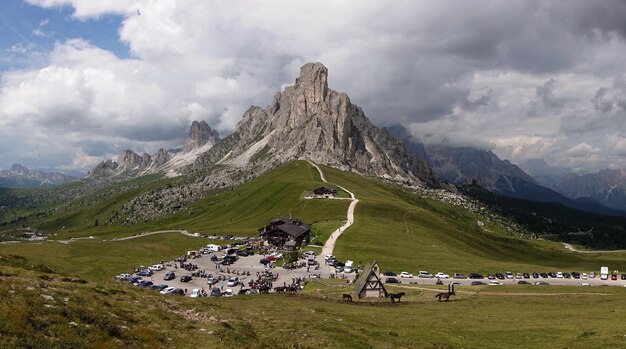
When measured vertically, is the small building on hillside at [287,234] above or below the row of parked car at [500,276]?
above

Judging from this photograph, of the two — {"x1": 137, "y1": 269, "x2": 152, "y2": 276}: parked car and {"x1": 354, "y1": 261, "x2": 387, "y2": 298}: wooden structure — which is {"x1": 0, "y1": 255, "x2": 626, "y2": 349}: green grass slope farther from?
{"x1": 137, "y1": 269, "x2": 152, "y2": 276}: parked car

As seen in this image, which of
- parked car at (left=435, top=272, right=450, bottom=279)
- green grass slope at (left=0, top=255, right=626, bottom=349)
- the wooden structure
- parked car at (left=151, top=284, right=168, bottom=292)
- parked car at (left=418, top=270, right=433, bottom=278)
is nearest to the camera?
green grass slope at (left=0, top=255, right=626, bottom=349)

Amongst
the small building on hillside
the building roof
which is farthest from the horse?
the building roof

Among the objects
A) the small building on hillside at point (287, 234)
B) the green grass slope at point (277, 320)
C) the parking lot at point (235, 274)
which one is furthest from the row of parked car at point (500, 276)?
the small building on hillside at point (287, 234)

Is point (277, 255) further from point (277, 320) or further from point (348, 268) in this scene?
point (277, 320)

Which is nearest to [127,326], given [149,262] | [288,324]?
[288,324]

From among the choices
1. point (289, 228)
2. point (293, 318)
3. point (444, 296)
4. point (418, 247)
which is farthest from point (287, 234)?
point (293, 318)

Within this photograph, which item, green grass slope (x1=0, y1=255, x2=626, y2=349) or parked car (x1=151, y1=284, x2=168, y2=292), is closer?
green grass slope (x1=0, y1=255, x2=626, y2=349)

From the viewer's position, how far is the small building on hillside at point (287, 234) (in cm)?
14800

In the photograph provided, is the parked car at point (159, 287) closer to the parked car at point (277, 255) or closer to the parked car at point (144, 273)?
the parked car at point (144, 273)

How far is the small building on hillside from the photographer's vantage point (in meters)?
148

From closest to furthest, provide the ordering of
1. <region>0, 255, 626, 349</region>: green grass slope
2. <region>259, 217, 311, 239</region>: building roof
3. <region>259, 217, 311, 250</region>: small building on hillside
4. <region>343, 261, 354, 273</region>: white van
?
<region>0, 255, 626, 349</region>: green grass slope
<region>343, 261, 354, 273</region>: white van
<region>259, 217, 311, 250</region>: small building on hillside
<region>259, 217, 311, 239</region>: building roof

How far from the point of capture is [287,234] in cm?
15062

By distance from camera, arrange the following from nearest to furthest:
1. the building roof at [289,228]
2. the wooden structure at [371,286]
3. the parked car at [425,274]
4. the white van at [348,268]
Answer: the wooden structure at [371,286], the parked car at [425,274], the white van at [348,268], the building roof at [289,228]
